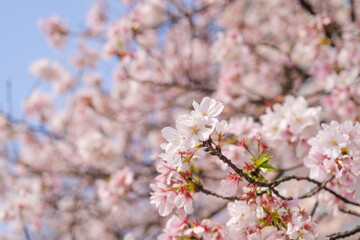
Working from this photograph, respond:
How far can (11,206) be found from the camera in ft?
11.6

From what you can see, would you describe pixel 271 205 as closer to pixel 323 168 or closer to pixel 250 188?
pixel 250 188

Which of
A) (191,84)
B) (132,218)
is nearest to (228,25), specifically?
(191,84)

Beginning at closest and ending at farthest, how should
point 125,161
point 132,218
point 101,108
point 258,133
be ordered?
point 258,133, point 125,161, point 101,108, point 132,218

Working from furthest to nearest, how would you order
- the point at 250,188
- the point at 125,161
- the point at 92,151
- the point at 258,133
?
the point at 125,161, the point at 92,151, the point at 258,133, the point at 250,188

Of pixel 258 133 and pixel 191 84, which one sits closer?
pixel 258 133

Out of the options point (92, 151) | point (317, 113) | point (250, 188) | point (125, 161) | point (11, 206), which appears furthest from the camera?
point (125, 161)

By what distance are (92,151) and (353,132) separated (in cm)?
362

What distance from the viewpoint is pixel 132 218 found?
23.7 ft

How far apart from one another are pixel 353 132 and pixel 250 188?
580 millimetres

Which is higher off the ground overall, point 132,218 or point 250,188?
point 132,218

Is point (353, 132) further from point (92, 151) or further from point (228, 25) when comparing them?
point (228, 25)

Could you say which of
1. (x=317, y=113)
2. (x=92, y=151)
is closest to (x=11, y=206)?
(x=92, y=151)

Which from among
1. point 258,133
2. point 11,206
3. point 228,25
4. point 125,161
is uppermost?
point 228,25

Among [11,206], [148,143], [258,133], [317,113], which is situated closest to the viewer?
[258,133]
